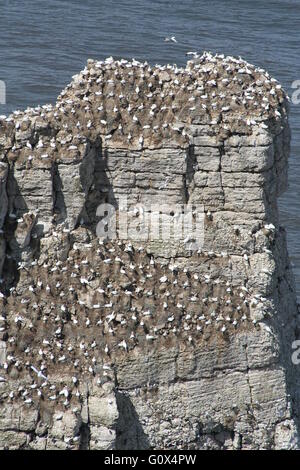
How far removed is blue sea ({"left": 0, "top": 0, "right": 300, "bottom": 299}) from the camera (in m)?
100

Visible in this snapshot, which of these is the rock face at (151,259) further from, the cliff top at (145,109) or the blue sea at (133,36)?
the blue sea at (133,36)

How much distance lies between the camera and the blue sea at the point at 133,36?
100 m

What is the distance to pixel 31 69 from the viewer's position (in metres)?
103

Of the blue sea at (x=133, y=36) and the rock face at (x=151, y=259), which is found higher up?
the blue sea at (x=133, y=36)

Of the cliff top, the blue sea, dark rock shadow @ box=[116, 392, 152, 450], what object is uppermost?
the blue sea

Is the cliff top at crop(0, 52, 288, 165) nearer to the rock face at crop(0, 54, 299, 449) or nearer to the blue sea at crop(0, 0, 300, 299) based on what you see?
the rock face at crop(0, 54, 299, 449)

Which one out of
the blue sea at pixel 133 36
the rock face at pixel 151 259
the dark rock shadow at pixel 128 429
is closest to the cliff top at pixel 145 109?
the rock face at pixel 151 259

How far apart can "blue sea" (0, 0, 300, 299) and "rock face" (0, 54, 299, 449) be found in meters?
33.8

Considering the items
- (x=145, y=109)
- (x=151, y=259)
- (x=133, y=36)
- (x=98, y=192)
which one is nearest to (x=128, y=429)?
(x=151, y=259)

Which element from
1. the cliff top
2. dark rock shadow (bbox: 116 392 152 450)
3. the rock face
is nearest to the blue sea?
the cliff top

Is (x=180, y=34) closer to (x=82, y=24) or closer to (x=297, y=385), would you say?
(x=82, y=24)

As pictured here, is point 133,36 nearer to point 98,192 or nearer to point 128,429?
point 98,192

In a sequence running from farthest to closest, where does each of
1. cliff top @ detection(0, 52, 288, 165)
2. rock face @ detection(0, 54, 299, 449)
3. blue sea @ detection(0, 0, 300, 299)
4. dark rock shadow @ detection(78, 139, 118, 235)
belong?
blue sea @ detection(0, 0, 300, 299) → dark rock shadow @ detection(78, 139, 118, 235) → cliff top @ detection(0, 52, 288, 165) → rock face @ detection(0, 54, 299, 449)

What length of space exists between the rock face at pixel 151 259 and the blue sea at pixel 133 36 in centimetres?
3379
